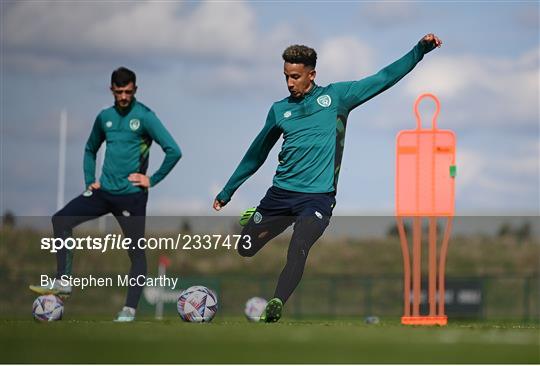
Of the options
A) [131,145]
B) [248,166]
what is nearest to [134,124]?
[131,145]

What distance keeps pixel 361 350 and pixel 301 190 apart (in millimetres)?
2409

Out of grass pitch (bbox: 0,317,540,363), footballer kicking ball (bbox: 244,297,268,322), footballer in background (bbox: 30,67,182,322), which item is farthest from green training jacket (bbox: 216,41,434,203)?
footballer kicking ball (bbox: 244,297,268,322)

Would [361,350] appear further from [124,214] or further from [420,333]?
[124,214]

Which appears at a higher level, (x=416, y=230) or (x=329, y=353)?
(x=416, y=230)

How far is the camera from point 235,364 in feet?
33.1

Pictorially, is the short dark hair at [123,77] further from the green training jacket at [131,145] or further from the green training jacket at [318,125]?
the green training jacket at [318,125]

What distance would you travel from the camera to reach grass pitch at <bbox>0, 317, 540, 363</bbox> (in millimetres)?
10523

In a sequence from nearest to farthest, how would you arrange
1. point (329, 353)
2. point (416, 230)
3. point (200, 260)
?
point (329, 353) → point (416, 230) → point (200, 260)

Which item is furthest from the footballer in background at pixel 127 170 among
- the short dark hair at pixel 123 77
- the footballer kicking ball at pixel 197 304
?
the footballer kicking ball at pixel 197 304

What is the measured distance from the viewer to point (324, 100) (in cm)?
1284

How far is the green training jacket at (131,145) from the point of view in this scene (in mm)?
14906

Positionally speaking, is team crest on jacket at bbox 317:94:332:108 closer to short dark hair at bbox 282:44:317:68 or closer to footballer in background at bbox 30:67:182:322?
short dark hair at bbox 282:44:317:68

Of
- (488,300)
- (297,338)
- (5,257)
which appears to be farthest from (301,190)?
(488,300)

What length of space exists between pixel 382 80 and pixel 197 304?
3702 millimetres
